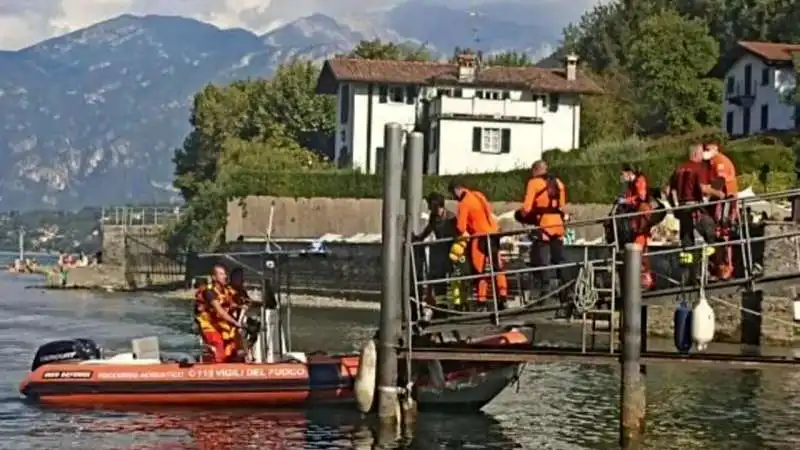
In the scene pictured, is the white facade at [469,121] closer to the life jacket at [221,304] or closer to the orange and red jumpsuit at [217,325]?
the orange and red jumpsuit at [217,325]

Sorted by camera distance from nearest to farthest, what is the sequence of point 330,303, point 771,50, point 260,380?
point 260,380 < point 330,303 < point 771,50

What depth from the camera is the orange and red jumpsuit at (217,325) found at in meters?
24.1

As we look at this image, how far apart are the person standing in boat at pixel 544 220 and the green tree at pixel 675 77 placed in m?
62.2

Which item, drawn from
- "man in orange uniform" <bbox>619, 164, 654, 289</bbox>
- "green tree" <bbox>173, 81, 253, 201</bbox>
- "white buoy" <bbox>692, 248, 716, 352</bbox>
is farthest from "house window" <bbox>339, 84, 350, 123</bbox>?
"white buoy" <bbox>692, 248, 716, 352</bbox>

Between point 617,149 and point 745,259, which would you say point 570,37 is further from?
point 745,259

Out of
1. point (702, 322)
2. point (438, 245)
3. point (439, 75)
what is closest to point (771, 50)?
point (439, 75)

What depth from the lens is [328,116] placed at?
304ft

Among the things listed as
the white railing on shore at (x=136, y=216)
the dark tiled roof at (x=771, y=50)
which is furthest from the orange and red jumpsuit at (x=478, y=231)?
the white railing on shore at (x=136, y=216)

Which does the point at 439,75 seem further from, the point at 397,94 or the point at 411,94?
the point at 397,94

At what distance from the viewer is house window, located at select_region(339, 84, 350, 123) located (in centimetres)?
8150

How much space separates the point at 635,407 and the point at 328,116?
72896 millimetres

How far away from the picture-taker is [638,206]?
22828 mm

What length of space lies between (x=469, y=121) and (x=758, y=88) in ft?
51.3

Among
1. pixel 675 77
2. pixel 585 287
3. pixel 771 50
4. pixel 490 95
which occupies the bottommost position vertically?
pixel 585 287
